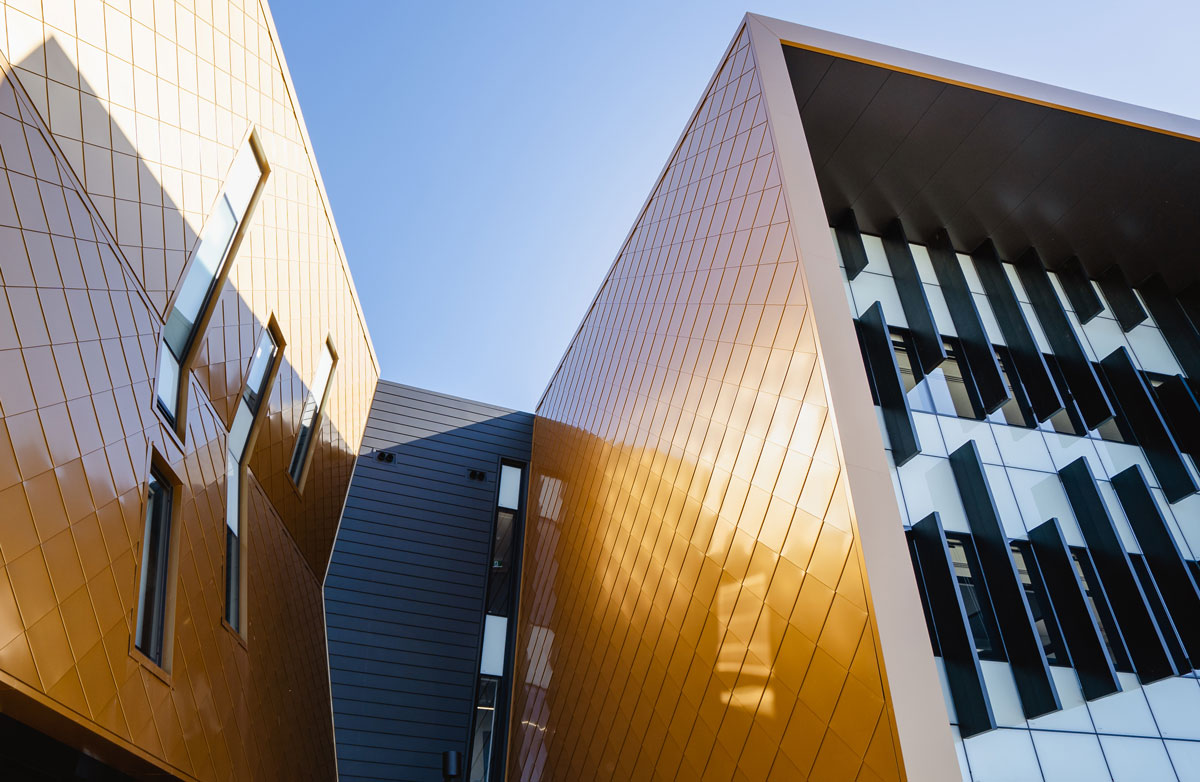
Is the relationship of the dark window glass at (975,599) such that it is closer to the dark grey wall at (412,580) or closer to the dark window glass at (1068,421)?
the dark window glass at (1068,421)

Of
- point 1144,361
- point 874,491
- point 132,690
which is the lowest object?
point 132,690

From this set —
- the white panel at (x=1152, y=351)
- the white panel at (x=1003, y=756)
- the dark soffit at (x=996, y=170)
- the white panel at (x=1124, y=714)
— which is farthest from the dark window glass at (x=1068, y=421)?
the white panel at (x=1003, y=756)

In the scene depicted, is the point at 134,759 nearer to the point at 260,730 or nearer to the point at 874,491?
the point at 260,730

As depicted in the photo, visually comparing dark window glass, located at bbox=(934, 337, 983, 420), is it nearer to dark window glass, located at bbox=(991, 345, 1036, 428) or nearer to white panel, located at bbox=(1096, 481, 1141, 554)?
dark window glass, located at bbox=(991, 345, 1036, 428)

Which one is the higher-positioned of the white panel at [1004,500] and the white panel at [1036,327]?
the white panel at [1036,327]

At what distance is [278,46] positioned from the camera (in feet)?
34.0

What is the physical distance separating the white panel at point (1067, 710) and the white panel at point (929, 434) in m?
2.60

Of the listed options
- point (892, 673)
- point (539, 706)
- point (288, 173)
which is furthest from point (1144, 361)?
point (288, 173)

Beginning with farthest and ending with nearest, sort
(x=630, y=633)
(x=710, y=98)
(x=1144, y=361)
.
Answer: (x=1144, y=361), (x=710, y=98), (x=630, y=633)

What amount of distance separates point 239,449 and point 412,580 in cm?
589

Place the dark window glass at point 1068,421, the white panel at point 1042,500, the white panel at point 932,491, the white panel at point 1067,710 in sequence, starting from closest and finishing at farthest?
the white panel at point 1067,710
the white panel at point 932,491
the white panel at point 1042,500
the dark window glass at point 1068,421

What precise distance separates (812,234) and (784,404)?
1703 mm

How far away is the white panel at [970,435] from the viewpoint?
9477 mm

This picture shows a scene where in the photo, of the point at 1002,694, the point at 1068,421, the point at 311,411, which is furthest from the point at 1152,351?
the point at 311,411
